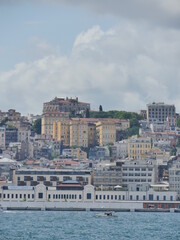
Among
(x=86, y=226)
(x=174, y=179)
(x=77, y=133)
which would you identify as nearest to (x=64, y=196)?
(x=174, y=179)

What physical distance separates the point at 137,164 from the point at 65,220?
31.7m

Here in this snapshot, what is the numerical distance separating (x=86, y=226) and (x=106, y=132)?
9441 cm

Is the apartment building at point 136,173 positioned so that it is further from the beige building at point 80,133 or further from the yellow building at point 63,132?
the yellow building at point 63,132

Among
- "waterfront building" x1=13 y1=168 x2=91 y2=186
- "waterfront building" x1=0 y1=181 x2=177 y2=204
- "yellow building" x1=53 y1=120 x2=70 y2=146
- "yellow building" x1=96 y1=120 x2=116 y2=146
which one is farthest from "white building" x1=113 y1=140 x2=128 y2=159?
"waterfront building" x1=0 y1=181 x2=177 y2=204

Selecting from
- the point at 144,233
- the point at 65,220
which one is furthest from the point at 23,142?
the point at 144,233

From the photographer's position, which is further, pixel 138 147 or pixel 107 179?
pixel 138 147

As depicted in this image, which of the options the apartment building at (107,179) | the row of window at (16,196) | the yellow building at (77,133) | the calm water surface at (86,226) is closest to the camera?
the calm water surface at (86,226)

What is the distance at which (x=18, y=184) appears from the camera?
5433 inches

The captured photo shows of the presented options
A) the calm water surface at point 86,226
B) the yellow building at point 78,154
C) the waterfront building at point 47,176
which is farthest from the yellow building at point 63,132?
the calm water surface at point 86,226

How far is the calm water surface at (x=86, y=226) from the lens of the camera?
88625mm

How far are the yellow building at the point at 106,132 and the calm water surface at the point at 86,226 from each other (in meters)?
68.1

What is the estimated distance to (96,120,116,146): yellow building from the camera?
193 m

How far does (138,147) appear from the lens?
18000 centimetres

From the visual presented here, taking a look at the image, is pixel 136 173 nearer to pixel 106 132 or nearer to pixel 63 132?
pixel 106 132
